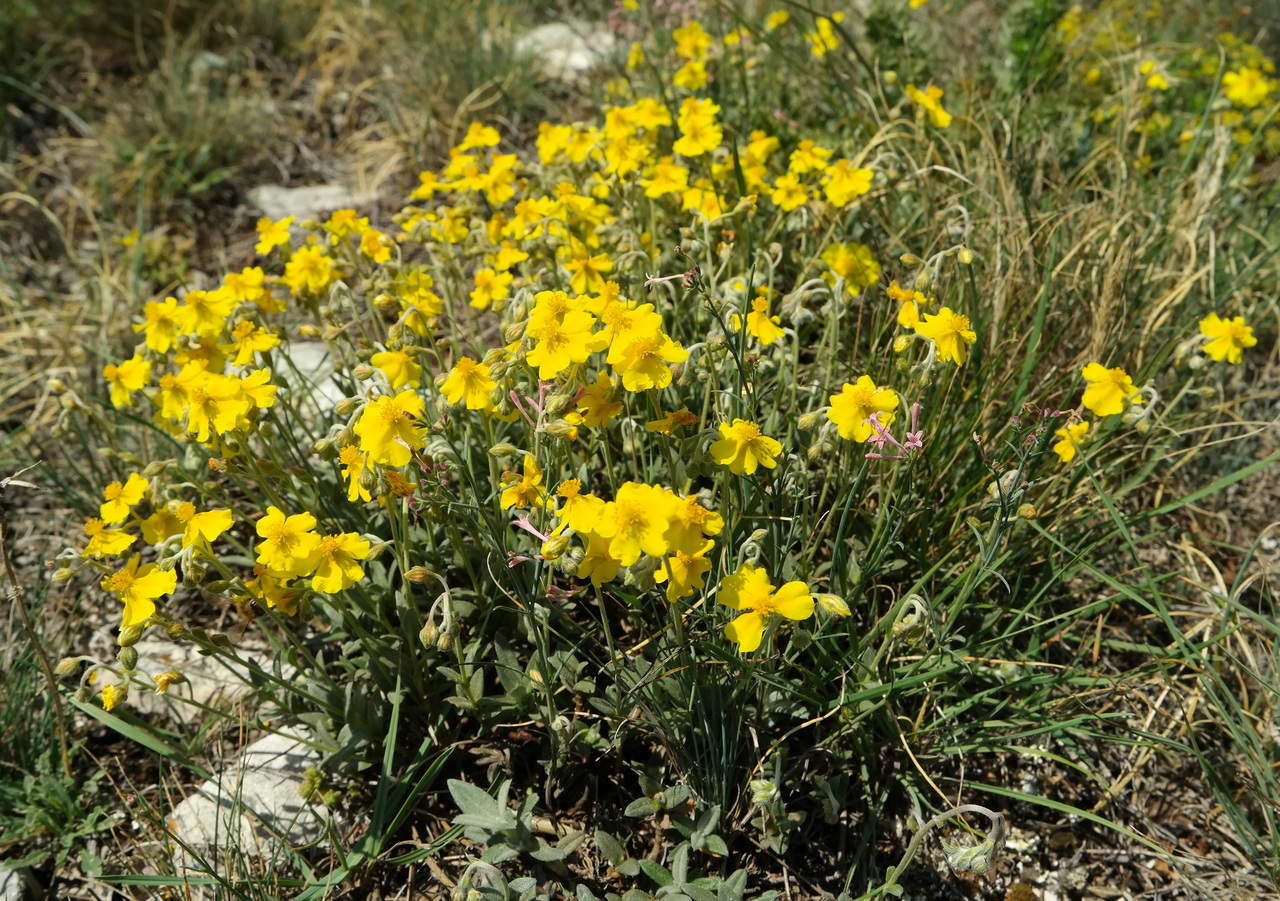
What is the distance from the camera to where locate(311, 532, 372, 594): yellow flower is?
6.09 feet

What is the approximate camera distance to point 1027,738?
2.38 m

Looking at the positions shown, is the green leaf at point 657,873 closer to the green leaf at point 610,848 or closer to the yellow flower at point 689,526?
the green leaf at point 610,848

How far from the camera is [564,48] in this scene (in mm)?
5793

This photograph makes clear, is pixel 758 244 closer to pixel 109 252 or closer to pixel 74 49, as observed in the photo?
pixel 109 252

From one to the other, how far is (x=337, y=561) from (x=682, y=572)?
0.74m

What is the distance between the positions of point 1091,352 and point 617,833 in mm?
1993

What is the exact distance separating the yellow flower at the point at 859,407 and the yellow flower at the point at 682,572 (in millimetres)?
430

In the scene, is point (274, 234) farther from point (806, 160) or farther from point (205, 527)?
point (806, 160)

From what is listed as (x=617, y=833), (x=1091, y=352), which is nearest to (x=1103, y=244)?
(x=1091, y=352)

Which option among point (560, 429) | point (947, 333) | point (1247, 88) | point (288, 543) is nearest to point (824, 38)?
point (1247, 88)

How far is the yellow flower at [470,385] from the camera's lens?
1.94 m

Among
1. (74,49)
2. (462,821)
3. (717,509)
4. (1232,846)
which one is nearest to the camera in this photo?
(462,821)

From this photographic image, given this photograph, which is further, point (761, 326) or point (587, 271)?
point (587, 271)

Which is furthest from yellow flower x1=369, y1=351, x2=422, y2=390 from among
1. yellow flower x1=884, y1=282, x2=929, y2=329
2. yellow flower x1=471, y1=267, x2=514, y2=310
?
yellow flower x1=884, y1=282, x2=929, y2=329
